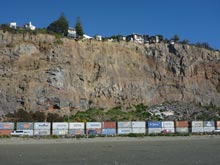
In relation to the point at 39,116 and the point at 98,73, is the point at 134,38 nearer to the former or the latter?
the point at 98,73

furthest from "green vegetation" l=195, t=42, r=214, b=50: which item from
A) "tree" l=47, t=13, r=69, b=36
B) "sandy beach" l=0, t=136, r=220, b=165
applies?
"sandy beach" l=0, t=136, r=220, b=165

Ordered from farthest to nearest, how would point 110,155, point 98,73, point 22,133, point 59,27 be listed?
point 59,27
point 98,73
point 22,133
point 110,155

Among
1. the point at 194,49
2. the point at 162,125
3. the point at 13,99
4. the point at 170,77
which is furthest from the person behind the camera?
the point at 194,49

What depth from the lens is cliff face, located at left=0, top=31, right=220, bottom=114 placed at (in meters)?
64.6

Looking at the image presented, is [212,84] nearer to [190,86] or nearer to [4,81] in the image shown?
[190,86]

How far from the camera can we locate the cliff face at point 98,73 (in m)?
64.6

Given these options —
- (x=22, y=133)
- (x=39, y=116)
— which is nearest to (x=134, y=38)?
(x=39, y=116)

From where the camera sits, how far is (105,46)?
7956 cm

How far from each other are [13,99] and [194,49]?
51.4 meters

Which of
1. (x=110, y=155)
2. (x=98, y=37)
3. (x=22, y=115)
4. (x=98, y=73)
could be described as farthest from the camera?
(x=98, y=37)

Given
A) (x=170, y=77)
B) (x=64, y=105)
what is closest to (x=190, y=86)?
(x=170, y=77)

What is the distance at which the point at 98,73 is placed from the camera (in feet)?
246

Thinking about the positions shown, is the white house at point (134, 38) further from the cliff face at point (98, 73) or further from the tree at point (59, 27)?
the tree at point (59, 27)

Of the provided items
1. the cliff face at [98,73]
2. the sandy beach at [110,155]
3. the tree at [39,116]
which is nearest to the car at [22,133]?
the sandy beach at [110,155]
